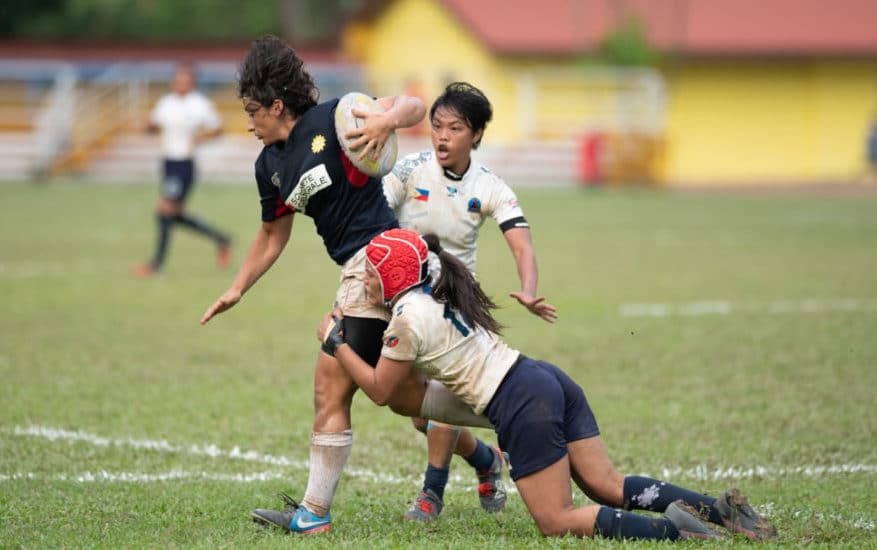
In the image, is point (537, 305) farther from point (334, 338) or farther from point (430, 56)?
point (430, 56)

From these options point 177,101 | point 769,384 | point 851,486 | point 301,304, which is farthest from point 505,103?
point 851,486

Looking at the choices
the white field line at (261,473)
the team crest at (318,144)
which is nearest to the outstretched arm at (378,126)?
the team crest at (318,144)

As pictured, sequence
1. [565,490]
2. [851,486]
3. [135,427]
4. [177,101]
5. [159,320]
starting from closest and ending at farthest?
[565,490], [851,486], [135,427], [159,320], [177,101]

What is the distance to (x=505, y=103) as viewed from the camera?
3791cm

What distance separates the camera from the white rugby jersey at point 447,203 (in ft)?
19.0

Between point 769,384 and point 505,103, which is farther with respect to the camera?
point 505,103

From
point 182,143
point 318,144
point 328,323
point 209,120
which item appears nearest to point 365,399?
point 328,323

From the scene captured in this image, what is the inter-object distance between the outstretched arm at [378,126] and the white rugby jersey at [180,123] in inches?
369

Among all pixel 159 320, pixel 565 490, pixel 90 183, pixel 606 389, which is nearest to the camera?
pixel 565 490

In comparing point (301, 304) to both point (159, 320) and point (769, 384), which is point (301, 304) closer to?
point (159, 320)

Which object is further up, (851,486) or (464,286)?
(464,286)

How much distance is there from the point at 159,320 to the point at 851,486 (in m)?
6.51

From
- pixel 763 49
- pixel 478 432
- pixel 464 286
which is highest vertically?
pixel 763 49

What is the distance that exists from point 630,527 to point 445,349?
99cm
